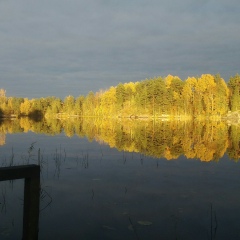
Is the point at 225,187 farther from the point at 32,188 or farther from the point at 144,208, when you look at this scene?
the point at 32,188

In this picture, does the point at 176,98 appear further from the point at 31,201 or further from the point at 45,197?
the point at 31,201

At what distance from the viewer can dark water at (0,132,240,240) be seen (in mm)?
7523

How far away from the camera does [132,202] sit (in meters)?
9.87

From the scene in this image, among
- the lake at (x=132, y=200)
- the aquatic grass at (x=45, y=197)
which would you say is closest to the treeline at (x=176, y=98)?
the lake at (x=132, y=200)

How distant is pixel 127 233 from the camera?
736 cm

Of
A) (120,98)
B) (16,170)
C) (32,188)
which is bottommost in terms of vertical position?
(32,188)

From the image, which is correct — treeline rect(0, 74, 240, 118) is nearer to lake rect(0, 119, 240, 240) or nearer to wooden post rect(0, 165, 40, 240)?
lake rect(0, 119, 240, 240)

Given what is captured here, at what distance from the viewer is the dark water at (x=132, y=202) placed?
7.52 metres

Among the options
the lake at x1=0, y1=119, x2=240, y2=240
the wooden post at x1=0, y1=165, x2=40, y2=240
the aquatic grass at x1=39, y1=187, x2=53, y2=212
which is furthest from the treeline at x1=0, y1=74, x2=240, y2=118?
the wooden post at x1=0, y1=165, x2=40, y2=240

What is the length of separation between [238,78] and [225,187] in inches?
4425

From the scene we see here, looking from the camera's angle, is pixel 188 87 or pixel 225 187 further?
pixel 188 87

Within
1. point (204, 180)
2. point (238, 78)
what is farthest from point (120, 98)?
point (204, 180)

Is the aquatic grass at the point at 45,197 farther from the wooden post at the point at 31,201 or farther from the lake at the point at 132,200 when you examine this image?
the wooden post at the point at 31,201

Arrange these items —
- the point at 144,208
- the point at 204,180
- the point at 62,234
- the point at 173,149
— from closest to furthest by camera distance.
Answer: the point at 62,234 → the point at 144,208 → the point at 204,180 → the point at 173,149
